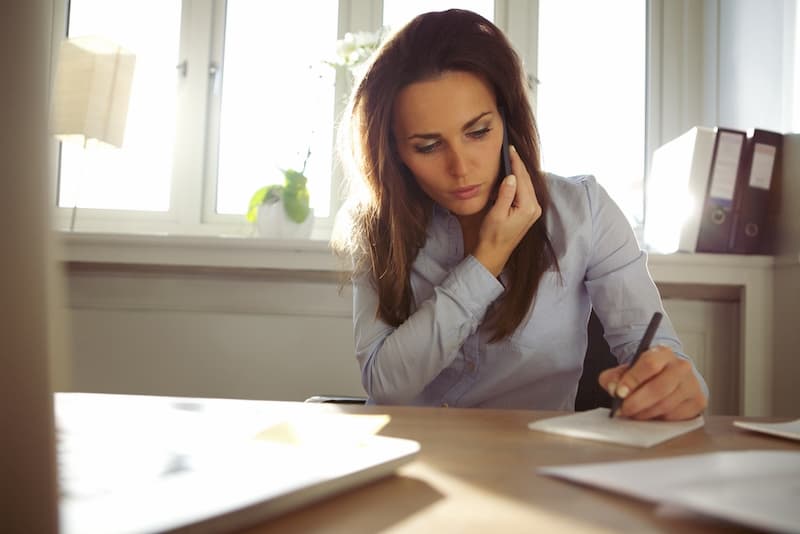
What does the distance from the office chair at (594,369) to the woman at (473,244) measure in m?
0.02

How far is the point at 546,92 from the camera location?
2.30m

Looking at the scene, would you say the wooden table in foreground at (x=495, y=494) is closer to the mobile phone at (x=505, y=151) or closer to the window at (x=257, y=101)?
the mobile phone at (x=505, y=151)

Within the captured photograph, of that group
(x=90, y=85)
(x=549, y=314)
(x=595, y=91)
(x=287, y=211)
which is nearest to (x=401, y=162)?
(x=549, y=314)

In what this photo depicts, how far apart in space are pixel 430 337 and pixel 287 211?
930 mm

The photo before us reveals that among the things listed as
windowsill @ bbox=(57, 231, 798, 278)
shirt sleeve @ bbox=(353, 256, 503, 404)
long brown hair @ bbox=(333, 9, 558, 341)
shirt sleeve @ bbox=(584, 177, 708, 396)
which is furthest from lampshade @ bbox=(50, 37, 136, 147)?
shirt sleeve @ bbox=(584, 177, 708, 396)

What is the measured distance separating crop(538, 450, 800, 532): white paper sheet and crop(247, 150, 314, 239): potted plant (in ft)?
4.91

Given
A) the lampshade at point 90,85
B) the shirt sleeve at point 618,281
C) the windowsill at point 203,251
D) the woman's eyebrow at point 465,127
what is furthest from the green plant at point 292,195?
the shirt sleeve at point 618,281

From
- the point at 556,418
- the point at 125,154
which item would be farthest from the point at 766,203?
the point at 125,154

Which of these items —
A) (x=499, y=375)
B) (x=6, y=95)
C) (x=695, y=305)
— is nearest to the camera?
(x=6, y=95)

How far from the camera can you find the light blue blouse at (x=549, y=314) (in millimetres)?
1191

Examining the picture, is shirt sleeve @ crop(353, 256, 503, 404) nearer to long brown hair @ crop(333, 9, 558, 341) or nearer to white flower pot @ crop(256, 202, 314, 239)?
long brown hair @ crop(333, 9, 558, 341)

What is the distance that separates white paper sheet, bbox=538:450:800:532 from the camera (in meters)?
0.34

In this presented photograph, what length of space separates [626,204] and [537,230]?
118 cm

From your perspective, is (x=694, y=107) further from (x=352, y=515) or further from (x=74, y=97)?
(x=352, y=515)
